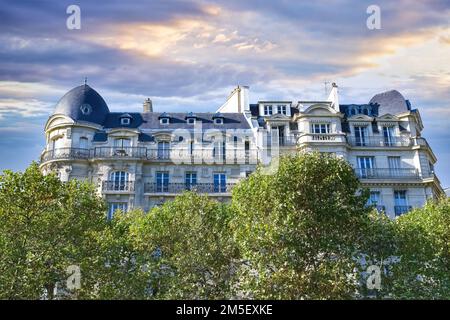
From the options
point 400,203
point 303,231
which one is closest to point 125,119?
point 400,203

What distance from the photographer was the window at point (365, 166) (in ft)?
108

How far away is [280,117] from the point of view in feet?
113

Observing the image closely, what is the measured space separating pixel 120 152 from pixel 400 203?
18924mm

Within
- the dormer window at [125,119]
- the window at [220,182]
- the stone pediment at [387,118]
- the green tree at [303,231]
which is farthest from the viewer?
the dormer window at [125,119]

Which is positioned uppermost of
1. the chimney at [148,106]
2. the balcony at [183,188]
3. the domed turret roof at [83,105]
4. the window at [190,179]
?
the chimney at [148,106]

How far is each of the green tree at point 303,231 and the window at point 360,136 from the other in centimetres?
1462

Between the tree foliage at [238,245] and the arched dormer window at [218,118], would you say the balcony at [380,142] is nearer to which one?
the arched dormer window at [218,118]

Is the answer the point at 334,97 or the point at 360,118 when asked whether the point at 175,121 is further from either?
the point at 360,118

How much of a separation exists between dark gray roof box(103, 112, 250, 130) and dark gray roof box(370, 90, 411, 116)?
1027 centimetres

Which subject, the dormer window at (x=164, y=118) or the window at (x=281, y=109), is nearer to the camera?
the dormer window at (x=164, y=118)

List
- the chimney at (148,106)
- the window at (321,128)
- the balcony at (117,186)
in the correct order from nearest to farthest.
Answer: the balcony at (117,186) < the window at (321,128) < the chimney at (148,106)

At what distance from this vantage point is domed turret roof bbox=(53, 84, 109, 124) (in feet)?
110

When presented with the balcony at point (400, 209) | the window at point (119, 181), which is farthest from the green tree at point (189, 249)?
the balcony at point (400, 209)

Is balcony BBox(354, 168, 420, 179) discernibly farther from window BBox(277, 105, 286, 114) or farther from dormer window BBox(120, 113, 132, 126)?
dormer window BBox(120, 113, 132, 126)
